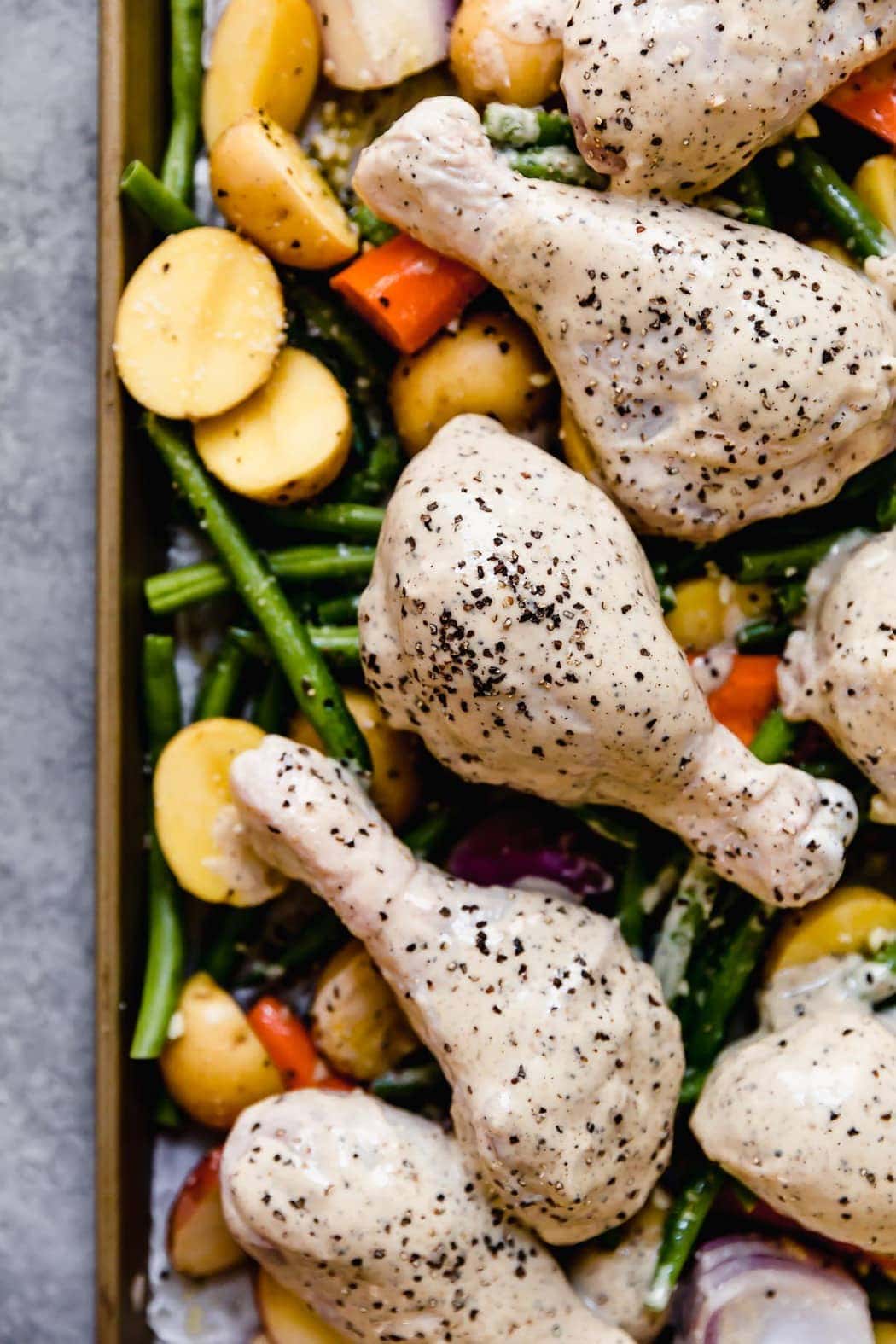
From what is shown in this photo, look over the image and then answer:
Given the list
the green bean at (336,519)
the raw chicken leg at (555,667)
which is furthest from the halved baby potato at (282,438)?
the raw chicken leg at (555,667)

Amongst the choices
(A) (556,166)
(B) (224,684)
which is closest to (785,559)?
(A) (556,166)

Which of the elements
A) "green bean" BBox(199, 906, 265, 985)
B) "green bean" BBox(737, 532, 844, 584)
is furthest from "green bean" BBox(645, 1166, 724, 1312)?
"green bean" BBox(737, 532, 844, 584)

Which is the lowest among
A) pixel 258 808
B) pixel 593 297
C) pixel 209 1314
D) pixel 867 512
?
pixel 209 1314

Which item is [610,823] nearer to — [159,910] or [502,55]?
[159,910]

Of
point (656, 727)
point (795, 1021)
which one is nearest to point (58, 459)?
point (656, 727)

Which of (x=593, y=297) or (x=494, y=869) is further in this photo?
(x=494, y=869)

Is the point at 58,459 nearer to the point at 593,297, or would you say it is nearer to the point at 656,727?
Result: the point at 593,297

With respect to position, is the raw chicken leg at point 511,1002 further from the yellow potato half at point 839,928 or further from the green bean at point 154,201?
the green bean at point 154,201
